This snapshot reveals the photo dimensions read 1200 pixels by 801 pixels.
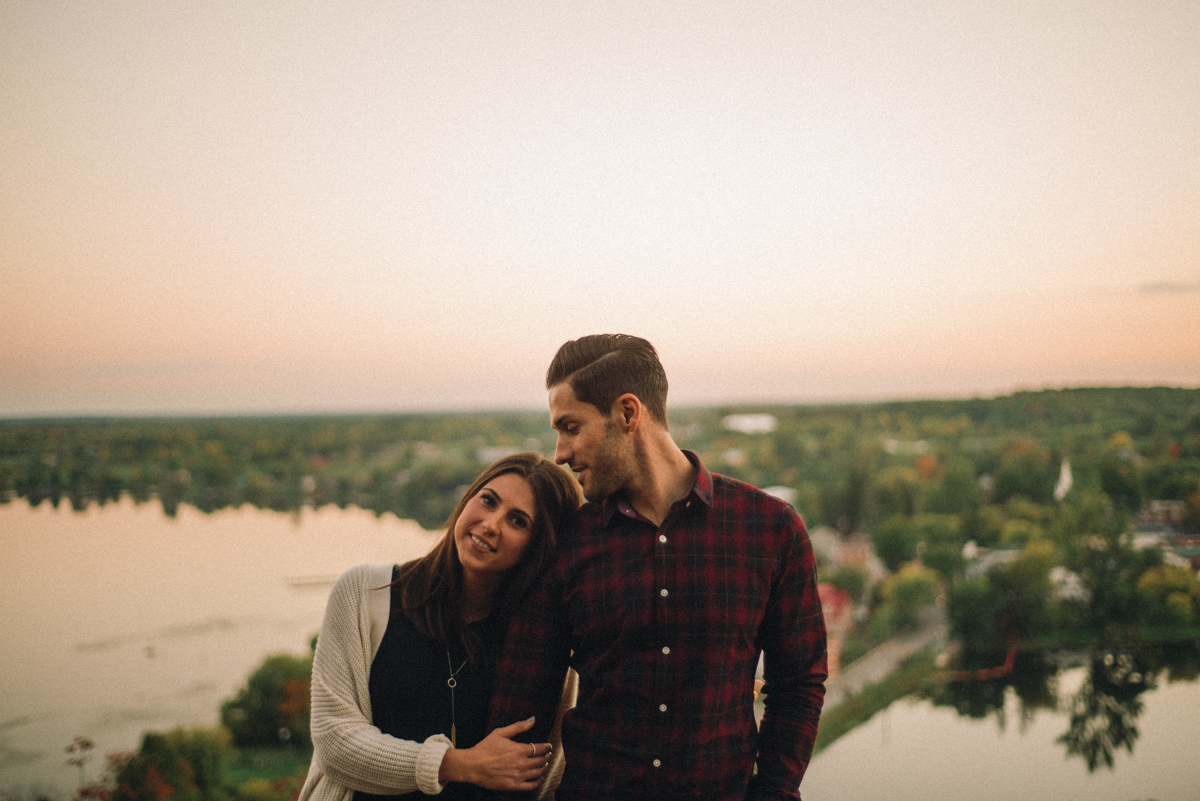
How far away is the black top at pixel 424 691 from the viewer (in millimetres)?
1494

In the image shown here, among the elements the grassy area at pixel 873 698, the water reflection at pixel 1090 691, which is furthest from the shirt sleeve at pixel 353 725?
the water reflection at pixel 1090 691

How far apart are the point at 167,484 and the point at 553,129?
13677 mm

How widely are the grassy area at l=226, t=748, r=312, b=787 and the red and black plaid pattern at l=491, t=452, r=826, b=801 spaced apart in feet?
45.2

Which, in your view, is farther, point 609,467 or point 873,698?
point 873,698

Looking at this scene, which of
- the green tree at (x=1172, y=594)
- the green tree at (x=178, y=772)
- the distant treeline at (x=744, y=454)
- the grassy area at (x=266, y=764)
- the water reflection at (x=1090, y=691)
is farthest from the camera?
the green tree at (x=1172, y=594)

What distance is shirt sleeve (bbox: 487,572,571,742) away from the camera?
4.50 ft

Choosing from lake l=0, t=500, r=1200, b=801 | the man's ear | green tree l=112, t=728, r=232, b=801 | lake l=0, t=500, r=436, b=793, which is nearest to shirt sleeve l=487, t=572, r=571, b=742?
the man's ear

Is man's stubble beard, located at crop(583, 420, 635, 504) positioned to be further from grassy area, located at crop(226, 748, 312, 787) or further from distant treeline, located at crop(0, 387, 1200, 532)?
grassy area, located at crop(226, 748, 312, 787)

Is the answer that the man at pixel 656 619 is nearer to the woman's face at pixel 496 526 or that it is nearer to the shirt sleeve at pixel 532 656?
the shirt sleeve at pixel 532 656

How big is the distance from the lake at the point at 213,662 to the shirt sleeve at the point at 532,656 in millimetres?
12969

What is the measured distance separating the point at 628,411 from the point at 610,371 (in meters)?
0.08

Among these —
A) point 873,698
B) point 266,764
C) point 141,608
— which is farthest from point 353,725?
point 141,608

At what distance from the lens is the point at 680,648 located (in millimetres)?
1297

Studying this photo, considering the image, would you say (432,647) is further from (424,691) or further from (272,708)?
(272,708)
